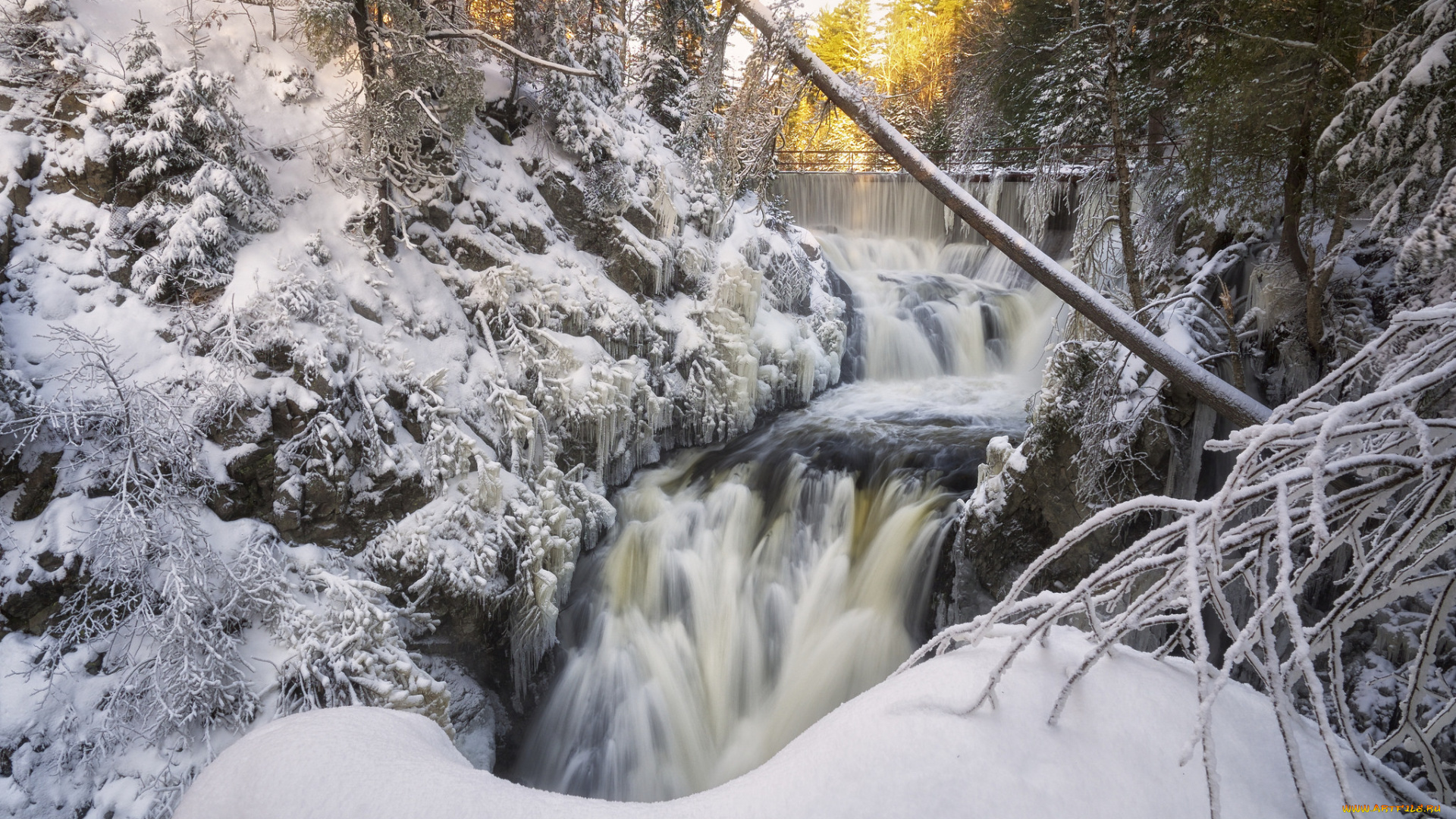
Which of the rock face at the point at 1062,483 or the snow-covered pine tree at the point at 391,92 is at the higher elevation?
the snow-covered pine tree at the point at 391,92

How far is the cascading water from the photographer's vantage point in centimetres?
636

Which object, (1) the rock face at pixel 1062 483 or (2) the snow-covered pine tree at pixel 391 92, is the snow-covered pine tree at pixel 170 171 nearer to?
(2) the snow-covered pine tree at pixel 391 92

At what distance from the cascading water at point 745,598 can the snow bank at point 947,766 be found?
5413 mm

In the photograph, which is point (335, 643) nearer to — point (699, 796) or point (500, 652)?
point (500, 652)

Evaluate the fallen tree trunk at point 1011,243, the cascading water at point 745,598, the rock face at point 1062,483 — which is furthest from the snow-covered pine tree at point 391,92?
the rock face at point 1062,483

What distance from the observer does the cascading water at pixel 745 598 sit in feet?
20.9

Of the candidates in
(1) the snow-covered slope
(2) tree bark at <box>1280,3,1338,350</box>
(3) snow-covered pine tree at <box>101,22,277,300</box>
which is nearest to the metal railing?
(2) tree bark at <box>1280,3,1338,350</box>

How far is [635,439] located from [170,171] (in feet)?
17.1

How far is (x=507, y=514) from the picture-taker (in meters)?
6.39

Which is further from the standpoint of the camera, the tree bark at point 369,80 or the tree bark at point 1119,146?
the tree bark at point 369,80

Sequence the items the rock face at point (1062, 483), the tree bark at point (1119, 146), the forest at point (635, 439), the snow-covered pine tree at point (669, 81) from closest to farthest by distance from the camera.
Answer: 1. the forest at point (635, 439)
2. the tree bark at point (1119, 146)
3. the rock face at point (1062, 483)
4. the snow-covered pine tree at point (669, 81)

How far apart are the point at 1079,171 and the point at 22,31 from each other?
1387 centimetres

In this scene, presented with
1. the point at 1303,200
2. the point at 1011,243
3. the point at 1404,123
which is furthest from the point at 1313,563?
the point at 1303,200

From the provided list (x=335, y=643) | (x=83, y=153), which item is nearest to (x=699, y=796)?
(x=335, y=643)
